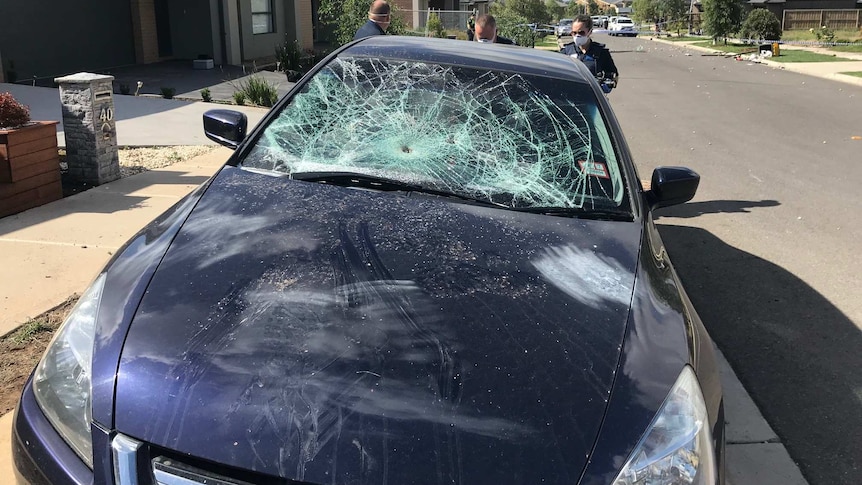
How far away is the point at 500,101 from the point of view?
3.50 metres

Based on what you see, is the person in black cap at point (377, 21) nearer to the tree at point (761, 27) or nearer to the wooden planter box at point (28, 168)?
the wooden planter box at point (28, 168)

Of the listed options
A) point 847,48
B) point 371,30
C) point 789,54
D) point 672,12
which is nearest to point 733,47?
point 847,48

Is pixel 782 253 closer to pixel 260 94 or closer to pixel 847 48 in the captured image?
pixel 260 94

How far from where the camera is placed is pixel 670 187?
3436mm

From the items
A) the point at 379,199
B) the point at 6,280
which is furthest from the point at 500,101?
the point at 6,280

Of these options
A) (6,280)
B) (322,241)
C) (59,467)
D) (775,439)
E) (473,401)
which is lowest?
(775,439)

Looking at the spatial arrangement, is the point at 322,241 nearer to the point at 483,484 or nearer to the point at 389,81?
the point at 483,484

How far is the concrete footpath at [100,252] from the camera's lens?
129 inches

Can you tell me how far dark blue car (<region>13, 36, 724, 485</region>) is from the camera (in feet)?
5.74

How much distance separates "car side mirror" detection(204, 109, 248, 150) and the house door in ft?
58.2

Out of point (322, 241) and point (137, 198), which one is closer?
point (322, 241)

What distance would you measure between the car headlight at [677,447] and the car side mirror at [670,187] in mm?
1594

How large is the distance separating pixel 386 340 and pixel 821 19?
54.9m

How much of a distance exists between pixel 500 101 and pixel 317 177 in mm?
1021
